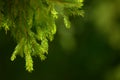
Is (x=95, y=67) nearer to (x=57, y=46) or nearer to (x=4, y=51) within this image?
(x=57, y=46)

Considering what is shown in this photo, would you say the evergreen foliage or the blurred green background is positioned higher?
the evergreen foliage

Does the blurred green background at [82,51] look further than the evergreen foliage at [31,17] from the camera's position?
Yes

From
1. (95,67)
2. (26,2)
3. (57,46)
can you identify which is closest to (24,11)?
(26,2)

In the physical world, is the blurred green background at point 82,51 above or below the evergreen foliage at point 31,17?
below

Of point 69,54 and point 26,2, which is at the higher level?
point 26,2

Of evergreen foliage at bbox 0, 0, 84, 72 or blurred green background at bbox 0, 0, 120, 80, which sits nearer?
evergreen foliage at bbox 0, 0, 84, 72
